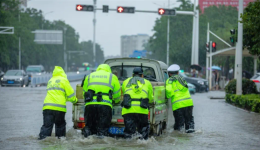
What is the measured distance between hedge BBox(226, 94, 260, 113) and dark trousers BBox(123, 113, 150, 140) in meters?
9.43

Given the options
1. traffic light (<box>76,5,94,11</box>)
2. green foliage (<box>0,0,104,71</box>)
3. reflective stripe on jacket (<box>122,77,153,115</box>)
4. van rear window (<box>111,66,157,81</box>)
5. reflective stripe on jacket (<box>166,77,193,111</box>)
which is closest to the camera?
reflective stripe on jacket (<box>122,77,153,115</box>)

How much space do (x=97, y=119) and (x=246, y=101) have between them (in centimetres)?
1150

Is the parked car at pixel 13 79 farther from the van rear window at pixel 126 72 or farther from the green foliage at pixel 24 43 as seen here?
the van rear window at pixel 126 72

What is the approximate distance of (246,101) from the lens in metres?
20.4

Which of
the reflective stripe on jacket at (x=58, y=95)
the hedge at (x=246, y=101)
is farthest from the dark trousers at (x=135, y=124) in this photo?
the hedge at (x=246, y=101)

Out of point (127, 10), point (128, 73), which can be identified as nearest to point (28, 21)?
point (127, 10)

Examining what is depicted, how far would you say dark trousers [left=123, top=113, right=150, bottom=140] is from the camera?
988cm

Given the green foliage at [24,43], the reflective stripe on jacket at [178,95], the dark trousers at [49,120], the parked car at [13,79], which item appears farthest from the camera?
the green foliage at [24,43]

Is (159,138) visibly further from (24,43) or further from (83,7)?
(24,43)

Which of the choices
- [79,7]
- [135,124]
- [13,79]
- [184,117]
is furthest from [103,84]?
[13,79]

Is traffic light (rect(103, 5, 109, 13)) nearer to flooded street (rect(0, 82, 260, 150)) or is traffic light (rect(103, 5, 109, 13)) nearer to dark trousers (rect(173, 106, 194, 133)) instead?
flooded street (rect(0, 82, 260, 150))

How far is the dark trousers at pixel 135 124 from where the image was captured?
389 inches

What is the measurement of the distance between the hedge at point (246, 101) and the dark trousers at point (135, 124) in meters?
9.43

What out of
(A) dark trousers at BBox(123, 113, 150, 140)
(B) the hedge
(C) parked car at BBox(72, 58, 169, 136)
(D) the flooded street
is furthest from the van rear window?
(B) the hedge
